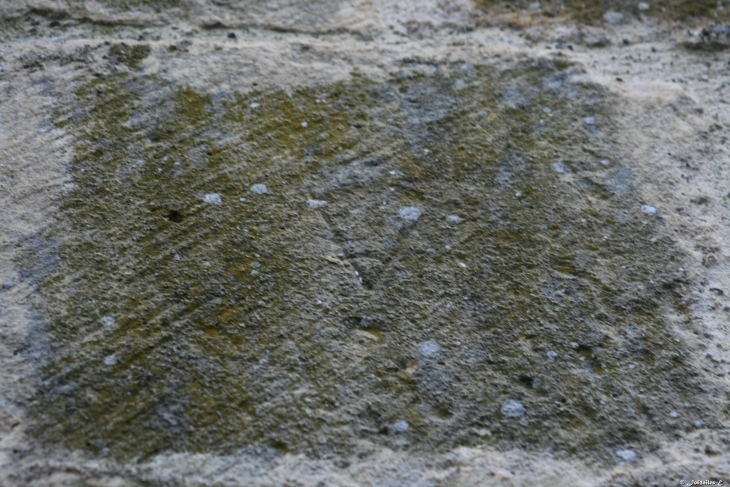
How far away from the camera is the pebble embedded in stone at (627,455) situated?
3.17 feet

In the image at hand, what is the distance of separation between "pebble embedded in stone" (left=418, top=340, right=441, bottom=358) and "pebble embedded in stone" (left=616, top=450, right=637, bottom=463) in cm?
30

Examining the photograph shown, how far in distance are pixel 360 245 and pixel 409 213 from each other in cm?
12

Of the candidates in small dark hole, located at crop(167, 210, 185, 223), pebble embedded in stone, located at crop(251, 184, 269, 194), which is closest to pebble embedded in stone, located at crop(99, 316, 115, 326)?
small dark hole, located at crop(167, 210, 185, 223)

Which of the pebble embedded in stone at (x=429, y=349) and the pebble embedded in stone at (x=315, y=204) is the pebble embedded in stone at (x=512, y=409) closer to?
the pebble embedded in stone at (x=429, y=349)

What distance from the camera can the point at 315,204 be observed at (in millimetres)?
1188

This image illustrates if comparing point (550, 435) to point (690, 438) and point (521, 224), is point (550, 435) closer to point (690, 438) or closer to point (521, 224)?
point (690, 438)

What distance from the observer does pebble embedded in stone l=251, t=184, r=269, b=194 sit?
1194 millimetres

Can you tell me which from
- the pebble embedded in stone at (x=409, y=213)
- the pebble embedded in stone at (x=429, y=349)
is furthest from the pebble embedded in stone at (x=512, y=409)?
the pebble embedded in stone at (x=409, y=213)

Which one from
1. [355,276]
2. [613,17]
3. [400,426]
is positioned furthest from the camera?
[613,17]

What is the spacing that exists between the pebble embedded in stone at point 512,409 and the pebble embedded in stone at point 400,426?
149mm

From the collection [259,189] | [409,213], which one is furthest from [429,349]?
[259,189]

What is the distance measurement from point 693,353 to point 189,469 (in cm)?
80

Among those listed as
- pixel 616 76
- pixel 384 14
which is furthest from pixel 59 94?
pixel 616 76

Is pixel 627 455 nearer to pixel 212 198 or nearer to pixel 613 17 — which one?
pixel 212 198
